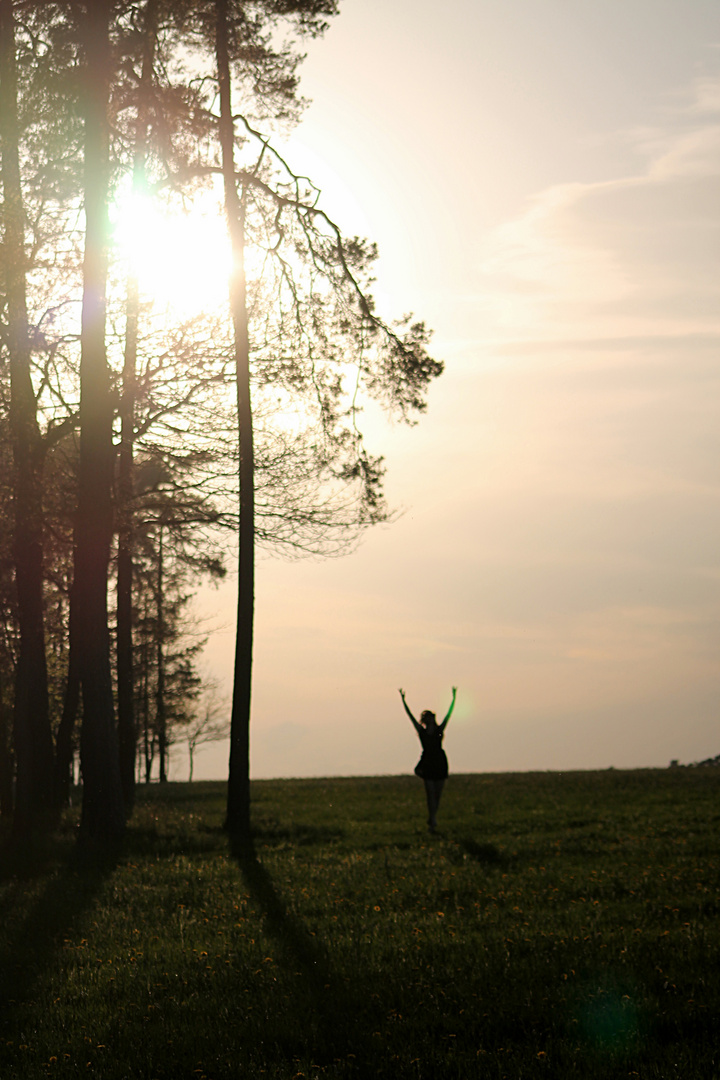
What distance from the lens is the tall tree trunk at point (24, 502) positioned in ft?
63.1

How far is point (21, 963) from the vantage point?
9906mm

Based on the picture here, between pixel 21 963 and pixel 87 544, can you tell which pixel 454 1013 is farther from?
pixel 87 544

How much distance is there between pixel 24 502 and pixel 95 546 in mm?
2801

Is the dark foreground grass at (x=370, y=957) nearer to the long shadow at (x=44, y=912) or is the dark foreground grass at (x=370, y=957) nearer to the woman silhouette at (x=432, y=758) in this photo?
the long shadow at (x=44, y=912)

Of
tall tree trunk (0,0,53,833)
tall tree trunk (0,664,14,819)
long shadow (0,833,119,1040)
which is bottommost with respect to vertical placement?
long shadow (0,833,119,1040)

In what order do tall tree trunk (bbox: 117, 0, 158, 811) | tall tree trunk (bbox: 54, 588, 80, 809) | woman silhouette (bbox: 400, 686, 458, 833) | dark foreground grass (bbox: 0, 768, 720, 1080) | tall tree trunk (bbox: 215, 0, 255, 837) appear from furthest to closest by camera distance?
tall tree trunk (bbox: 54, 588, 80, 809) → tall tree trunk (bbox: 117, 0, 158, 811) → tall tree trunk (bbox: 215, 0, 255, 837) → woman silhouette (bbox: 400, 686, 458, 833) → dark foreground grass (bbox: 0, 768, 720, 1080)

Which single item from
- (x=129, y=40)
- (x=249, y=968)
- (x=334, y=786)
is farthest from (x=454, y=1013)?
(x=334, y=786)

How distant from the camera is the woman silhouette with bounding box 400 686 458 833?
18.9 metres

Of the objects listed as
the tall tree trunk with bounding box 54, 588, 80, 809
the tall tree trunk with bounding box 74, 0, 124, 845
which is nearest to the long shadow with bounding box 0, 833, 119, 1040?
the tall tree trunk with bounding box 74, 0, 124, 845

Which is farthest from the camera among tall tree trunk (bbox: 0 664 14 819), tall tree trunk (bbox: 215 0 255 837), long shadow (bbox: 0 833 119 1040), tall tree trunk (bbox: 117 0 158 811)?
tall tree trunk (bbox: 0 664 14 819)

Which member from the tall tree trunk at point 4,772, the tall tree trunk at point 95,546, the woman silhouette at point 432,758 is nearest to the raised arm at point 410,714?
the woman silhouette at point 432,758

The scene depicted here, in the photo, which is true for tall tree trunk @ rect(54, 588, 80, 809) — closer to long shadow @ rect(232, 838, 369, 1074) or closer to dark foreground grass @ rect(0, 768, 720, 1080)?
dark foreground grass @ rect(0, 768, 720, 1080)

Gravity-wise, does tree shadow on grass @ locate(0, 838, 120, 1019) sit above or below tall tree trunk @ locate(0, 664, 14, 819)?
below

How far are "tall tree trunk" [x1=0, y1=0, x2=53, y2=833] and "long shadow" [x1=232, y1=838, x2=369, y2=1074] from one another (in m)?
8.68
